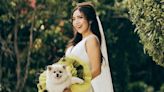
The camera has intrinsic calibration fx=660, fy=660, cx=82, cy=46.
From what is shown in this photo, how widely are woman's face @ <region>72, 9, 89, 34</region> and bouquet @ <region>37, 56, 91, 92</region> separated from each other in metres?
0.40

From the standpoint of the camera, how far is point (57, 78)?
265 inches

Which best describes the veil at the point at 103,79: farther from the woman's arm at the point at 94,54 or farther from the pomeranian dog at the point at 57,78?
the pomeranian dog at the point at 57,78

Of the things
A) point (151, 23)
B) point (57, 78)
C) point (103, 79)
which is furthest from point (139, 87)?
point (57, 78)

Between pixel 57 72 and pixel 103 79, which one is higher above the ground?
pixel 57 72

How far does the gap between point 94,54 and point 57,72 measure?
1.89ft

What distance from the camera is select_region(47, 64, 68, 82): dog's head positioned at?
22.0 feet

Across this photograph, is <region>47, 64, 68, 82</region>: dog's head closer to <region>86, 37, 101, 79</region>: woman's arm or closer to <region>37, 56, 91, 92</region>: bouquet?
<region>37, 56, 91, 92</region>: bouquet

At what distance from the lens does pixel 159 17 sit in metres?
8.04

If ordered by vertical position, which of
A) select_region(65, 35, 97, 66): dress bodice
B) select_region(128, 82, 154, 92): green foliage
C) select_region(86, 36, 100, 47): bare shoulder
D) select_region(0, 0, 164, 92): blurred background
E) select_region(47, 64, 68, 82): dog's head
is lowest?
select_region(128, 82, 154, 92): green foliage

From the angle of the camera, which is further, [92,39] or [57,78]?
[92,39]

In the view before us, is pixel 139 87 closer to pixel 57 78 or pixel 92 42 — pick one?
pixel 92 42

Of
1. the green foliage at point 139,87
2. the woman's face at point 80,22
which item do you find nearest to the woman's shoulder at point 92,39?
the woman's face at point 80,22

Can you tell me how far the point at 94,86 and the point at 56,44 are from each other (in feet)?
21.6

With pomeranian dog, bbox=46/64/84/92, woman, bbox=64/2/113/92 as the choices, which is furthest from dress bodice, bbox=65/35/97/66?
pomeranian dog, bbox=46/64/84/92
